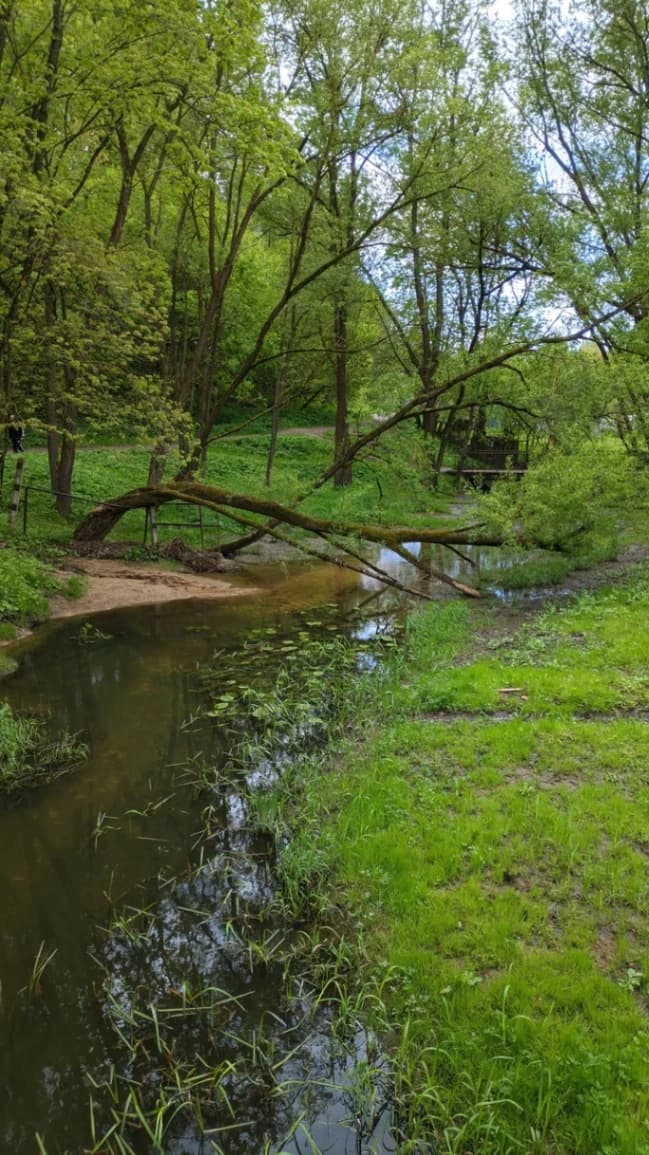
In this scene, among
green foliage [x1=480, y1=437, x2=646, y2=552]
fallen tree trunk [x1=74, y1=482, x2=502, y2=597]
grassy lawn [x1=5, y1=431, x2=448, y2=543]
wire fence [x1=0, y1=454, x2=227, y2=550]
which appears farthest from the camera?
grassy lawn [x1=5, y1=431, x2=448, y2=543]

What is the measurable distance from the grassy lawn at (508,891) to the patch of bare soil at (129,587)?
6.66 meters

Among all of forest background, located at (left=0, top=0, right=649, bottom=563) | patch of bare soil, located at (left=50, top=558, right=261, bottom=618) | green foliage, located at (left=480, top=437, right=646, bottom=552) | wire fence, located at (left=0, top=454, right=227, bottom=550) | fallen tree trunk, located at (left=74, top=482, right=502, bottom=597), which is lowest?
patch of bare soil, located at (left=50, top=558, right=261, bottom=618)

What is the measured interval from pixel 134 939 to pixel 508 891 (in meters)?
2.28

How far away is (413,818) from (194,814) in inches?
71.8

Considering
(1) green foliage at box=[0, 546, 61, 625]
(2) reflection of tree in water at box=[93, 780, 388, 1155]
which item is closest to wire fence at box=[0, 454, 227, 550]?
(1) green foliage at box=[0, 546, 61, 625]

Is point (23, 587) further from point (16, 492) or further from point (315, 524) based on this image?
point (315, 524)

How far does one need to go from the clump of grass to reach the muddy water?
22 cm

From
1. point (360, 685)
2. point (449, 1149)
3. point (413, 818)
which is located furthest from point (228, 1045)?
point (360, 685)

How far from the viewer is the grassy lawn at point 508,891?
9.65ft

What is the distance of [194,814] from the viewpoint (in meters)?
5.62

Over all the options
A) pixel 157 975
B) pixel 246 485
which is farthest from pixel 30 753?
pixel 246 485

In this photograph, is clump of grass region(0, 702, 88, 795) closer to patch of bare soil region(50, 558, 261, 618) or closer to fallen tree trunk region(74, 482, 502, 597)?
patch of bare soil region(50, 558, 261, 618)

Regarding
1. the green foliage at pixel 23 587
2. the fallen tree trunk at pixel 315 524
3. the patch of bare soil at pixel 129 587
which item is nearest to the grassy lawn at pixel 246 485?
the fallen tree trunk at pixel 315 524

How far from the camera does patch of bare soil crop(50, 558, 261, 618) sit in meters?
12.2
